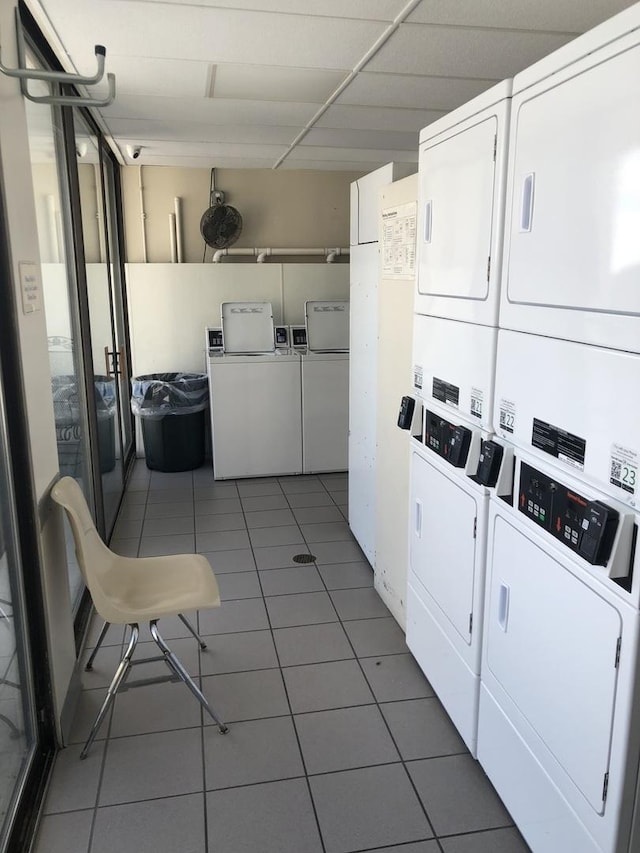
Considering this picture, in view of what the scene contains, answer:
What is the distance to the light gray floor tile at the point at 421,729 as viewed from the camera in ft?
7.30

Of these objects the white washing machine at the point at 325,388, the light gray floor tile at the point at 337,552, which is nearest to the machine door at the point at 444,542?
the light gray floor tile at the point at 337,552

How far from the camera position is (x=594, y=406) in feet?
4.67

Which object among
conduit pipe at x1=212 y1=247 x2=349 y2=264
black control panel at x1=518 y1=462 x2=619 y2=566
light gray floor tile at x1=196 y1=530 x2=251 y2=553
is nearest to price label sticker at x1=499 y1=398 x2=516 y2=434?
black control panel at x1=518 y1=462 x2=619 y2=566

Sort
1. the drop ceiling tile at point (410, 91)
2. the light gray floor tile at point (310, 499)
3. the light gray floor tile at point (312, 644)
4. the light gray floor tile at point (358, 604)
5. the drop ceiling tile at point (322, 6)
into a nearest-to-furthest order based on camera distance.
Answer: the drop ceiling tile at point (322, 6) → the light gray floor tile at point (312, 644) → the drop ceiling tile at point (410, 91) → the light gray floor tile at point (358, 604) → the light gray floor tile at point (310, 499)

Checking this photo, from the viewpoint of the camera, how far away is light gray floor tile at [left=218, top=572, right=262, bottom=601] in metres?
3.31

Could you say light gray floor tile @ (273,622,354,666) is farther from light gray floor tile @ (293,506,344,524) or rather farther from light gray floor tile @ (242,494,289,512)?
light gray floor tile @ (242,494,289,512)

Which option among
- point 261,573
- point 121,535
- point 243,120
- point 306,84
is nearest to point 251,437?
point 121,535

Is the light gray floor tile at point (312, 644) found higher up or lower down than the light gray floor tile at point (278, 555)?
lower down

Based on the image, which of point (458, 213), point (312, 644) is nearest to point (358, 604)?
point (312, 644)

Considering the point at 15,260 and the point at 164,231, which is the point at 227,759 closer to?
the point at 15,260

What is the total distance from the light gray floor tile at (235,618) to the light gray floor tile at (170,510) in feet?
4.36

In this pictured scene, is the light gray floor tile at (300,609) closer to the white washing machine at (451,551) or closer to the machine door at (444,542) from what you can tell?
the white washing machine at (451,551)

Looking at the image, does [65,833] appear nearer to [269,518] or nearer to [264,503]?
[269,518]

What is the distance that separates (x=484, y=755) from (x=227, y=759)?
826mm
